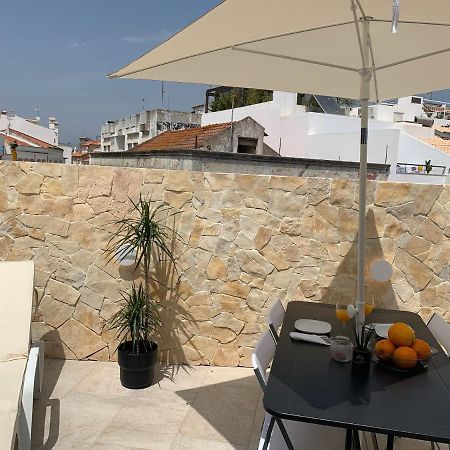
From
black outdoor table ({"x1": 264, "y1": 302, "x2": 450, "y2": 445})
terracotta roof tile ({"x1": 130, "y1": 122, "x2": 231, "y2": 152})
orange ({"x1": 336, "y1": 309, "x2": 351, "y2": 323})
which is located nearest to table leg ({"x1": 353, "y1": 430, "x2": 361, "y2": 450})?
black outdoor table ({"x1": 264, "y1": 302, "x2": 450, "y2": 445})

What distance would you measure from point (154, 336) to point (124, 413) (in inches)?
35.5

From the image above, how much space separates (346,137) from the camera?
53.2ft

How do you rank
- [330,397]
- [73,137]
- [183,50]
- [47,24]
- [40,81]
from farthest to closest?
[73,137] < [40,81] < [47,24] < [183,50] < [330,397]

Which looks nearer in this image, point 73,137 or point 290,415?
point 290,415

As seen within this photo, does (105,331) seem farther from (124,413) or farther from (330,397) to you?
(330,397)

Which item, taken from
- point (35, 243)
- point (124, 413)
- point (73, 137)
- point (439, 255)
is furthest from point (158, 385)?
point (73, 137)

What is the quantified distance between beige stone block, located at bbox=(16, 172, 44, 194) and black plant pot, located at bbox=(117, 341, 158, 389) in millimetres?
1598

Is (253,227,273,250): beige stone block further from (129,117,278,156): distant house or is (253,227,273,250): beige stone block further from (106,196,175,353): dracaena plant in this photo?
(129,117,278,156): distant house

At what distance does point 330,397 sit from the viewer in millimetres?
1876

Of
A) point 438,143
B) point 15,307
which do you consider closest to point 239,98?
point 438,143

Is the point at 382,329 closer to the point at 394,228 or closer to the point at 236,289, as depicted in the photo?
the point at 394,228

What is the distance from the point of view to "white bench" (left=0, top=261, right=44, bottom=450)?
2.35m

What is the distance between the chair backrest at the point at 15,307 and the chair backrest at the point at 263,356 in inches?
65.9

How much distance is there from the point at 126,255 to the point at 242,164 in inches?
218
